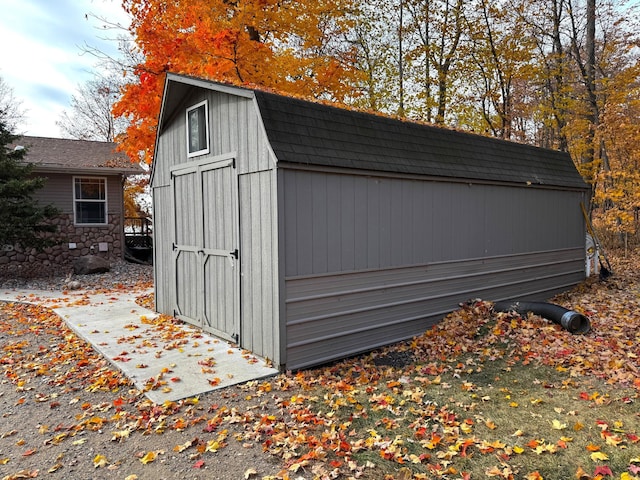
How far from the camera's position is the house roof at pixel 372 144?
4.86m

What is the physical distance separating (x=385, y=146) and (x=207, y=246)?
9.43 ft

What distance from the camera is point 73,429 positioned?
351cm

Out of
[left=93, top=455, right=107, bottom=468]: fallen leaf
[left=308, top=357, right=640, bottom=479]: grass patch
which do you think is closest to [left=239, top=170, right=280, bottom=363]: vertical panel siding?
[left=308, top=357, right=640, bottom=479]: grass patch

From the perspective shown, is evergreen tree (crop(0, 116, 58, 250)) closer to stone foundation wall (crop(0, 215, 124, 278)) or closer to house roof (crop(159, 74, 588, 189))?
stone foundation wall (crop(0, 215, 124, 278))

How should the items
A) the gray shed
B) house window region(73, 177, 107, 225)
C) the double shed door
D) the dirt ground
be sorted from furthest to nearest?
→ house window region(73, 177, 107, 225) → the double shed door → the gray shed → the dirt ground

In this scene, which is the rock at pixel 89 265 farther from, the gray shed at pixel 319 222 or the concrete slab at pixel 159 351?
the gray shed at pixel 319 222

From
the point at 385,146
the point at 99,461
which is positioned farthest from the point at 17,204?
the point at 99,461

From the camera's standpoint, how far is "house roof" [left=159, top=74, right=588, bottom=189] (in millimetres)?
4863

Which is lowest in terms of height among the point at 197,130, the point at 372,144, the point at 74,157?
the point at 372,144

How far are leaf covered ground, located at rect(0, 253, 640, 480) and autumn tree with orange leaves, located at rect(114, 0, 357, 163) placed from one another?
6490mm

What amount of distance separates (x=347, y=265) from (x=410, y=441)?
245cm

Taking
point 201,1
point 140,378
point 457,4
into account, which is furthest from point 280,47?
point 140,378

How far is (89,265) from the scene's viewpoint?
38.1ft

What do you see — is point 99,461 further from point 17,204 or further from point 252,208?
point 17,204
